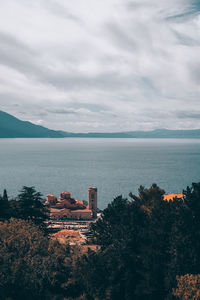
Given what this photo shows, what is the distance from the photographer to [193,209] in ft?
96.3

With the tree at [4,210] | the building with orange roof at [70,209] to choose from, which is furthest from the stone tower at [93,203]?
the tree at [4,210]

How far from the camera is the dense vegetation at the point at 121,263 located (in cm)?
2494

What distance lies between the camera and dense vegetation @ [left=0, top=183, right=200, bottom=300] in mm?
24938

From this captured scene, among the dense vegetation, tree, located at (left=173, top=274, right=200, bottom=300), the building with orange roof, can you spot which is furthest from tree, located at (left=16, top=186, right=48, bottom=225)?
the building with orange roof

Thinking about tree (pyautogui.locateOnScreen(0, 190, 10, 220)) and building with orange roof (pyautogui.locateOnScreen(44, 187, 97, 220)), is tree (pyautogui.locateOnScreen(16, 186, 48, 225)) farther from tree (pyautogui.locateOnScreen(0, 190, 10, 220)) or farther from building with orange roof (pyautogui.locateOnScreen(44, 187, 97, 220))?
building with orange roof (pyautogui.locateOnScreen(44, 187, 97, 220))

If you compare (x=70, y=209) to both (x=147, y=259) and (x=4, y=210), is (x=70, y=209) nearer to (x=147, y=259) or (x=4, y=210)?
(x=4, y=210)

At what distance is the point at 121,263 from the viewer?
85.4 ft

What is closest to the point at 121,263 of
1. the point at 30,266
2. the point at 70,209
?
the point at 30,266

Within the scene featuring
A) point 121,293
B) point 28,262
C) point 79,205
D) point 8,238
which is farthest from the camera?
point 79,205

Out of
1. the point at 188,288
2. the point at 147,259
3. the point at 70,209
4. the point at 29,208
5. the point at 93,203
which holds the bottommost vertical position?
the point at 70,209

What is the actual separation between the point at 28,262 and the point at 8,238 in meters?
4.02

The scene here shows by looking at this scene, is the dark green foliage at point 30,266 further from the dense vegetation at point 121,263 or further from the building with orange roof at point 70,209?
the building with orange roof at point 70,209

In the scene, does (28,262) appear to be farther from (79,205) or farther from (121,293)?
(79,205)

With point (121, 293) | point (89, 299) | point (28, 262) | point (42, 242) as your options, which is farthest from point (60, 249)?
point (121, 293)
